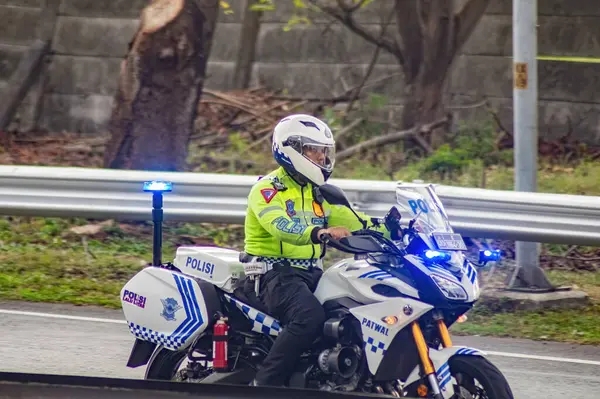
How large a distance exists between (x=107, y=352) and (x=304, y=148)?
266cm

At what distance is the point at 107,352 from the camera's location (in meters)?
8.01

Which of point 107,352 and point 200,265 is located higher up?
point 200,265

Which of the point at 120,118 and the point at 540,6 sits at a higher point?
the point at 540,6

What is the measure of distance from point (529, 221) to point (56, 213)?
3.95 metres

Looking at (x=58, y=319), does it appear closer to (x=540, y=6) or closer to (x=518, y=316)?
(x=518, y=316)

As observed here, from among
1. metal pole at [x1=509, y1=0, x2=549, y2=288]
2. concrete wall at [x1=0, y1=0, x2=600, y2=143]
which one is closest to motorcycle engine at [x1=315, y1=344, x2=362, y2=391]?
metal pole at [x1=509, y1=0, x2=549, y2=288]

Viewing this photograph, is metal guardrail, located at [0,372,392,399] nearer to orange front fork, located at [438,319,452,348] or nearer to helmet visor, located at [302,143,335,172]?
orange front fork, located at [438,319,452,348]

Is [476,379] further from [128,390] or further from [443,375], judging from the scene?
[128,390]

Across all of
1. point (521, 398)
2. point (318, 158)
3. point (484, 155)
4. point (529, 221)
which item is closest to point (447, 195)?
point (529, 221)

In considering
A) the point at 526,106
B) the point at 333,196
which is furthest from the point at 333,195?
the point at 526,106

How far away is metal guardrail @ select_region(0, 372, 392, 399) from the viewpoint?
379 centimetres

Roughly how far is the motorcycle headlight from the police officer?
52 centimetres

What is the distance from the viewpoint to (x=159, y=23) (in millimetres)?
12461

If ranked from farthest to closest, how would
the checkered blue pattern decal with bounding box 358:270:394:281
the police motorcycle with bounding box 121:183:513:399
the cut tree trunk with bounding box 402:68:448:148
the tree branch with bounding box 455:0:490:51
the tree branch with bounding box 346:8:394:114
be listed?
the tree branch with bounding box 346:8:394:114, the cut tree trunk with bounding box 402:68:448:148, the tree branch with bounding box 455:0:490:51, the checkered blue pattern decal with bounding box 358:270:394:281, the police motorcycle with bounding box 121:183:513:399
